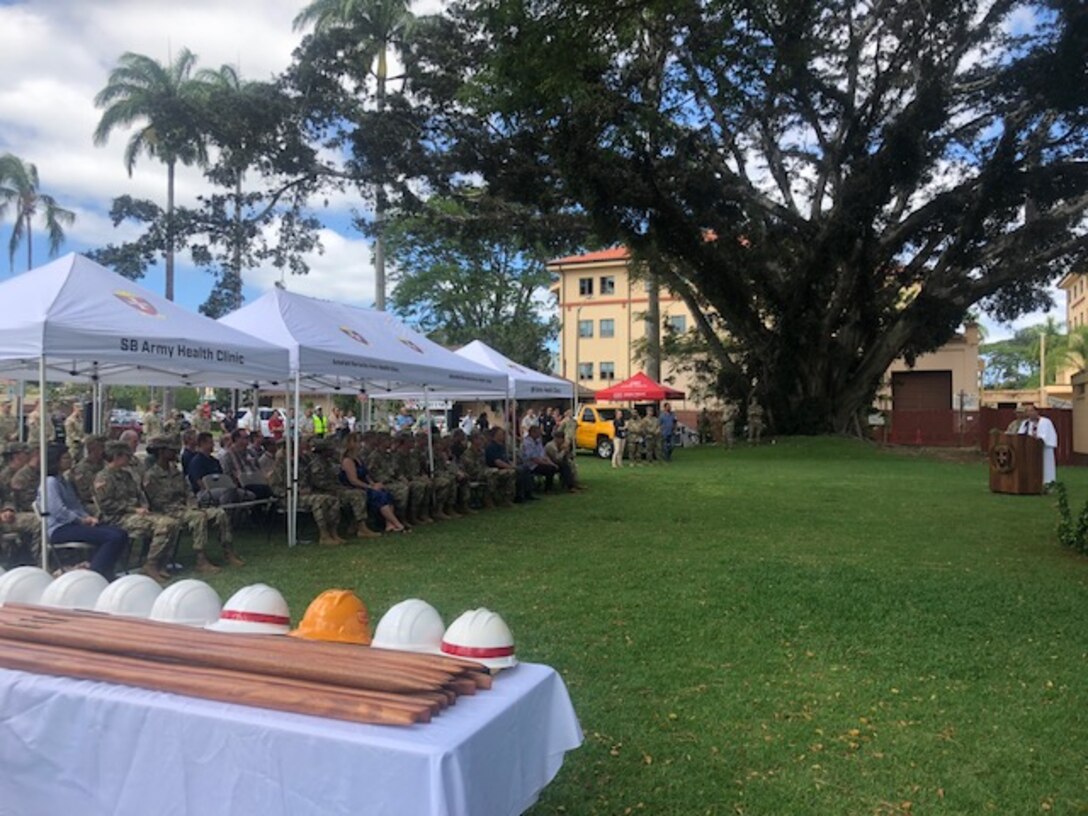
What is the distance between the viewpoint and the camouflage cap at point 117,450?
7930 mm

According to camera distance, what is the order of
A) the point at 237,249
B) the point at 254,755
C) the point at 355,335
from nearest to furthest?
the point at 254,755, the point at 355,335, the point at 237,249

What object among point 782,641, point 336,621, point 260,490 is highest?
point 336,621

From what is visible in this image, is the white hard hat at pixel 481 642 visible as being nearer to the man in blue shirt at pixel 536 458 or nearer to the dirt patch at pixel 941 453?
the man in blue shirt at pixel 536 458

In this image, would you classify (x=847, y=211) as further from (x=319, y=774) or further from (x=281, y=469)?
(x=319, y=774)

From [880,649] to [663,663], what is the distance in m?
1.52

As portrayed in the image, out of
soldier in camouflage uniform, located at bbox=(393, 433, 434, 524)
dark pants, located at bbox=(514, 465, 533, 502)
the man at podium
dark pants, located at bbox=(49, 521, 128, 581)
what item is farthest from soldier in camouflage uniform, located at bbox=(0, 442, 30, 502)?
the man at podium

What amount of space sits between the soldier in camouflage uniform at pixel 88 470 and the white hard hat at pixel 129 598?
18.3 ft

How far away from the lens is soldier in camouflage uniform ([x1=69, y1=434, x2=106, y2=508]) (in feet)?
26.6

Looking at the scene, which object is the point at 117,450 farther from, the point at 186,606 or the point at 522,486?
the point at 522,486

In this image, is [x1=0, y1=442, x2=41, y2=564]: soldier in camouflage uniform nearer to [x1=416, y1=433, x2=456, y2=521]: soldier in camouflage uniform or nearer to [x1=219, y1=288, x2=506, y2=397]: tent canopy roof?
[x1=219, y1=288, x2=506, y2=397]: tent canopy roof

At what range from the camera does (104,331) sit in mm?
7125

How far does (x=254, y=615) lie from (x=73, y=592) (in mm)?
808

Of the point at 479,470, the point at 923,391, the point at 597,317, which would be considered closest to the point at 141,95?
the point at 479,470

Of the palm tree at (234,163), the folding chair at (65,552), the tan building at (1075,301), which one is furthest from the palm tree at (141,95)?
the tan building at (1075,301)
